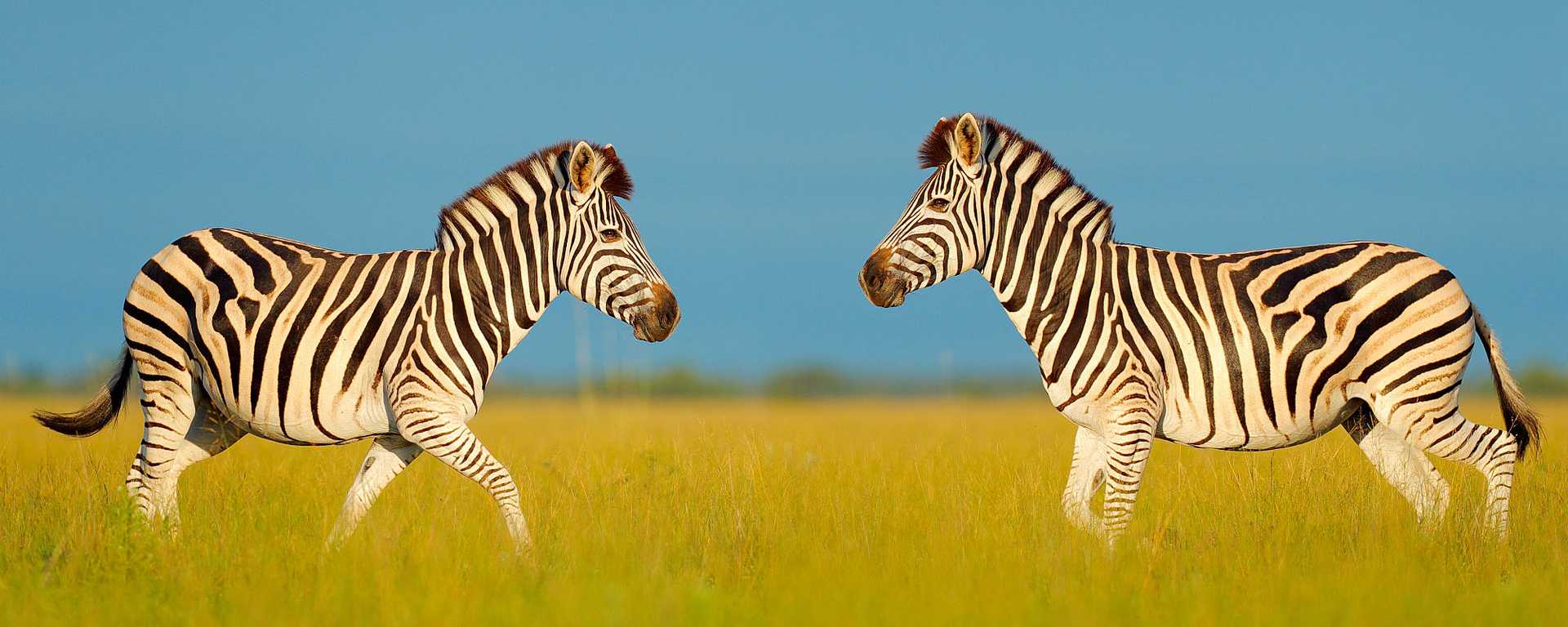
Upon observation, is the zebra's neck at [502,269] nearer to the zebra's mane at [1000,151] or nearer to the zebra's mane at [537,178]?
the zebra's mane at [537,178]

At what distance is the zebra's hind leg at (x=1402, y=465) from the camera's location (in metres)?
10.0

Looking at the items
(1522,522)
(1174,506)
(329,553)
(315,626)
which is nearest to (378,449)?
(329,553)

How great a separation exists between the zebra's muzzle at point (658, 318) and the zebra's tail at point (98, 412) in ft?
15.7

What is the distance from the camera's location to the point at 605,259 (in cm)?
916

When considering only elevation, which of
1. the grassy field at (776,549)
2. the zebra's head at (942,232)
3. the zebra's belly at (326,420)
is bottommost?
the grassy field at (776,549)

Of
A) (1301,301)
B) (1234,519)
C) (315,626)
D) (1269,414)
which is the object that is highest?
(1301,301)

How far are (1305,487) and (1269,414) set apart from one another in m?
1.95

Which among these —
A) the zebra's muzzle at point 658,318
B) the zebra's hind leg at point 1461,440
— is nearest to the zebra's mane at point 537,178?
the zebra's muzzle at point 658,318

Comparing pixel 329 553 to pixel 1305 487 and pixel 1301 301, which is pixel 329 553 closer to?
pixel 1301 301

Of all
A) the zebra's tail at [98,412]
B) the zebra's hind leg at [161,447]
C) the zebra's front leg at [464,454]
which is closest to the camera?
the zebra's front leg at [464,454]

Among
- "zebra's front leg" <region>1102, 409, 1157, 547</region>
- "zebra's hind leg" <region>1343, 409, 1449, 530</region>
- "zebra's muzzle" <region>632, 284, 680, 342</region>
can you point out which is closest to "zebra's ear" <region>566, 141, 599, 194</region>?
"zebra's muzzle" <region>632, 284, 680, 342</region>

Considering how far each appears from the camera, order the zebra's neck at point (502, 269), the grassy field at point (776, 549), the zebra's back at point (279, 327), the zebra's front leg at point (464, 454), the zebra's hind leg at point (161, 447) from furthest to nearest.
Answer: the zebra's hind leg at point (161, 447) < the zebra's neck at point (502, 269) < the zebra's back at point (279, 327) < the zebra's front leg at point (464, 454) < the grassy field at point (776, 549)

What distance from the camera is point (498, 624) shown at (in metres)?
6.41

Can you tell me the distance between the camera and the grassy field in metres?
6.85
